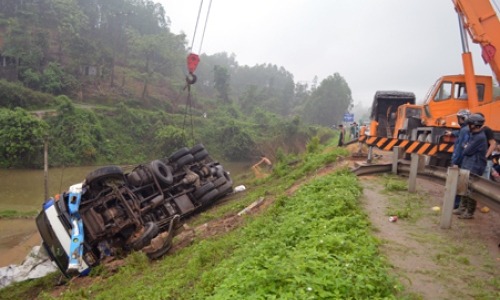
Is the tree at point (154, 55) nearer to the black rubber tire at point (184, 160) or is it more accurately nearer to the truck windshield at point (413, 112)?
the black rubber tire at point (184, 160)

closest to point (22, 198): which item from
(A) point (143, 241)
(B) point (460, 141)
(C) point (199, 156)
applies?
(C) point (199, 156)

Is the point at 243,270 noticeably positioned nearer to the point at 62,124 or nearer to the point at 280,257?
the point at 280,257

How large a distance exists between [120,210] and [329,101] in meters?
56.2

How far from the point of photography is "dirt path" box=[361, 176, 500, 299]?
2783 mm

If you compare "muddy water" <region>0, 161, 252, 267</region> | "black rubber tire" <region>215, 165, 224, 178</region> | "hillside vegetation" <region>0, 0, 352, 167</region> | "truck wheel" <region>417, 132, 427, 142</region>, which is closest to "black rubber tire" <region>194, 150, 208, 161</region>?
"black rubber tire" <region>215, 165, 224, 178</region>

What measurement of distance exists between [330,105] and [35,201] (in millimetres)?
52229

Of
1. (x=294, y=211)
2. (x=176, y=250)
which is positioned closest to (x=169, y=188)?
(x=176, y=250)

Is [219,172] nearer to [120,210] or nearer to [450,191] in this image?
[120,210]

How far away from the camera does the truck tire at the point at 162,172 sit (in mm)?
9127

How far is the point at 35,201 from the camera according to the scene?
17.8 m

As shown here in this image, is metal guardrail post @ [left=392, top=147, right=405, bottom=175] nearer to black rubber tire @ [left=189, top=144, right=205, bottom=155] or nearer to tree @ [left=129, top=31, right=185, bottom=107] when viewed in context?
Result: black rubber tire @ [left=189, top=144, right=205, bottom=155]

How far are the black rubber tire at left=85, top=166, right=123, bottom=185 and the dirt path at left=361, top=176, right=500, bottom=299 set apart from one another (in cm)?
614

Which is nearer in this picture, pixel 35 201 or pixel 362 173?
pixel 362 173

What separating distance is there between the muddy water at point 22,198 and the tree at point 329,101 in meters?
33.5
